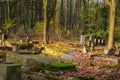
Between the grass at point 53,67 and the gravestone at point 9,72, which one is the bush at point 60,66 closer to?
the grass at point 53,67

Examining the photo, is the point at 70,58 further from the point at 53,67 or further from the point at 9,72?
the point at 9,72

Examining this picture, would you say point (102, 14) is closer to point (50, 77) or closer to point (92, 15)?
point (92, 15)

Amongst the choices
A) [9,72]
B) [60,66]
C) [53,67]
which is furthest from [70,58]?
[9,72]

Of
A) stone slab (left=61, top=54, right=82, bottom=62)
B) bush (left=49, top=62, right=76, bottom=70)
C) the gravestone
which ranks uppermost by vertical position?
the gravestone

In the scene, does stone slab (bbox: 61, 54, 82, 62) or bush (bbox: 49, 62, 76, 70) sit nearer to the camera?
bush (bbox: 49, 62, 76, 70)

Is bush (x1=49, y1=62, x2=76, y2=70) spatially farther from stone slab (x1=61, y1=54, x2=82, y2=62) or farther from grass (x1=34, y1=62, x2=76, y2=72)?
A: stone slab (x1=61, y1=54, x2=82, y2=62)

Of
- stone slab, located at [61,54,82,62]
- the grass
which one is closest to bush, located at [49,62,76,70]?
the grass

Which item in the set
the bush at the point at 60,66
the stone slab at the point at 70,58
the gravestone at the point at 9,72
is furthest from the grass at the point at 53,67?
the stone slab at the point at 70,58

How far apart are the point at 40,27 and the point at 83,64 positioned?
31.9 m

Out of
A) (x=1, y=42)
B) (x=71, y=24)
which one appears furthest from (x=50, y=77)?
(x=71, y=24)

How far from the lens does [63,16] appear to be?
254ft

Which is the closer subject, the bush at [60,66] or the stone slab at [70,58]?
the bush at [60,66]

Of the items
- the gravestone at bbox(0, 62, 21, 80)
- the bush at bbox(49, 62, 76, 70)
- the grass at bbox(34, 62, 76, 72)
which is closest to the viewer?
the gravestone at bbox(0, 62, 21, 80)

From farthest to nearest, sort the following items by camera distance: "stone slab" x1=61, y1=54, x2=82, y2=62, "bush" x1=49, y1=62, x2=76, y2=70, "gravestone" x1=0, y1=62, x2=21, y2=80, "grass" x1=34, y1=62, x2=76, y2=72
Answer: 1. "stone slab" x1=61, y1=54, x2=82, y2=62
2. "bush" x1=49, y1=62, x2=76, y2=70
3. "grass" x1=34, y1=62, x2=76, y2=72
4. "gravestone" x1=0, y1=62, x2=21, y2=80
